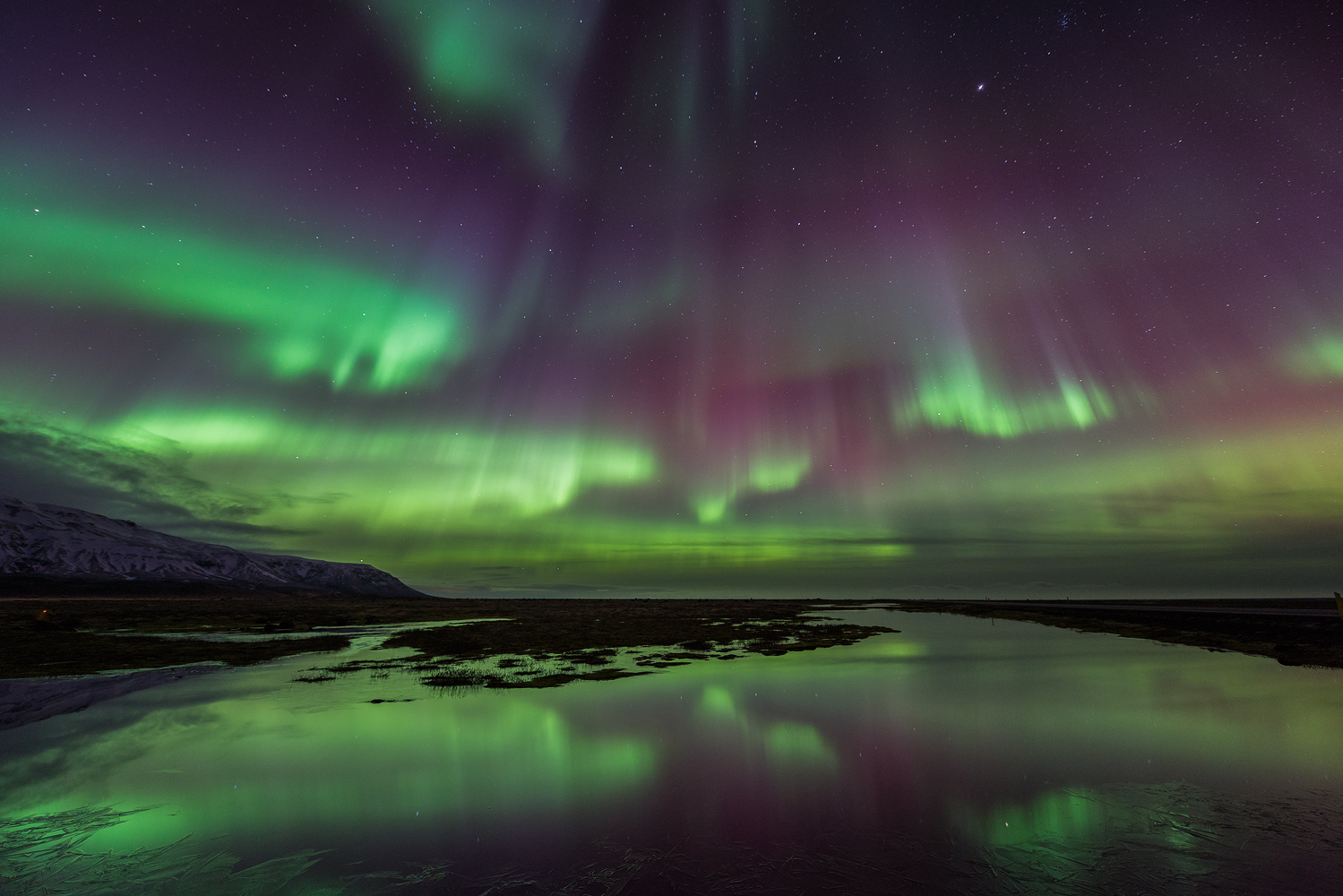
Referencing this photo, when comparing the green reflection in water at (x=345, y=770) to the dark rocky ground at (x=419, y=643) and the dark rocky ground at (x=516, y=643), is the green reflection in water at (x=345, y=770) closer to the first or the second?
the dark rocky ground at (x=419, y=643)

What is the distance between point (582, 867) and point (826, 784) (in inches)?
294

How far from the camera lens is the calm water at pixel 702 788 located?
1030 cm

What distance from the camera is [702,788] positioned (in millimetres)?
15047

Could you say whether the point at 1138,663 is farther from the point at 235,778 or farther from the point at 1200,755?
the point at 235,778

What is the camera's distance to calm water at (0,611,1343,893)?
10.3 m

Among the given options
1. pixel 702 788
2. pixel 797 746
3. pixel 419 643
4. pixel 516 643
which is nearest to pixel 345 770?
pixel 702 788

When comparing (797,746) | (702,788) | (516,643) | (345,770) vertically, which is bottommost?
(516,643)

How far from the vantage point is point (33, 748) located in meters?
18.0

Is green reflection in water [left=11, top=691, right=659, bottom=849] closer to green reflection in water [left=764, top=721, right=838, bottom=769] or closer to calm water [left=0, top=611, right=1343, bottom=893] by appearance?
calm water [left=0, top=611, right=1343, bottom=893]

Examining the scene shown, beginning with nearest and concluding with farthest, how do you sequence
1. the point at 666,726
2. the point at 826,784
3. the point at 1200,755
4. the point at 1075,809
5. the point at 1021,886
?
1. the point at 1021,886
2. the point at 1075,809
3. the point at 826,784
4. the point at 1200,755
5. the point at 666,726

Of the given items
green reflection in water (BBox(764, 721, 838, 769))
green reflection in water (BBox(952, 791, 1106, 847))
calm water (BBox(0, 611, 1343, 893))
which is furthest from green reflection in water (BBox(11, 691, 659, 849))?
green reflection in water (BBox(952, 791, 1106, 847))

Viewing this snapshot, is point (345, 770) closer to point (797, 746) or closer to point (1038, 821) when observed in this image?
point (797, 746)

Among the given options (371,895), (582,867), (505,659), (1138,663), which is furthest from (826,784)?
(1138,663)

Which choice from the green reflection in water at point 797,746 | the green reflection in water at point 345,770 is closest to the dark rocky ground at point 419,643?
the green reflection in water at point 345,770
